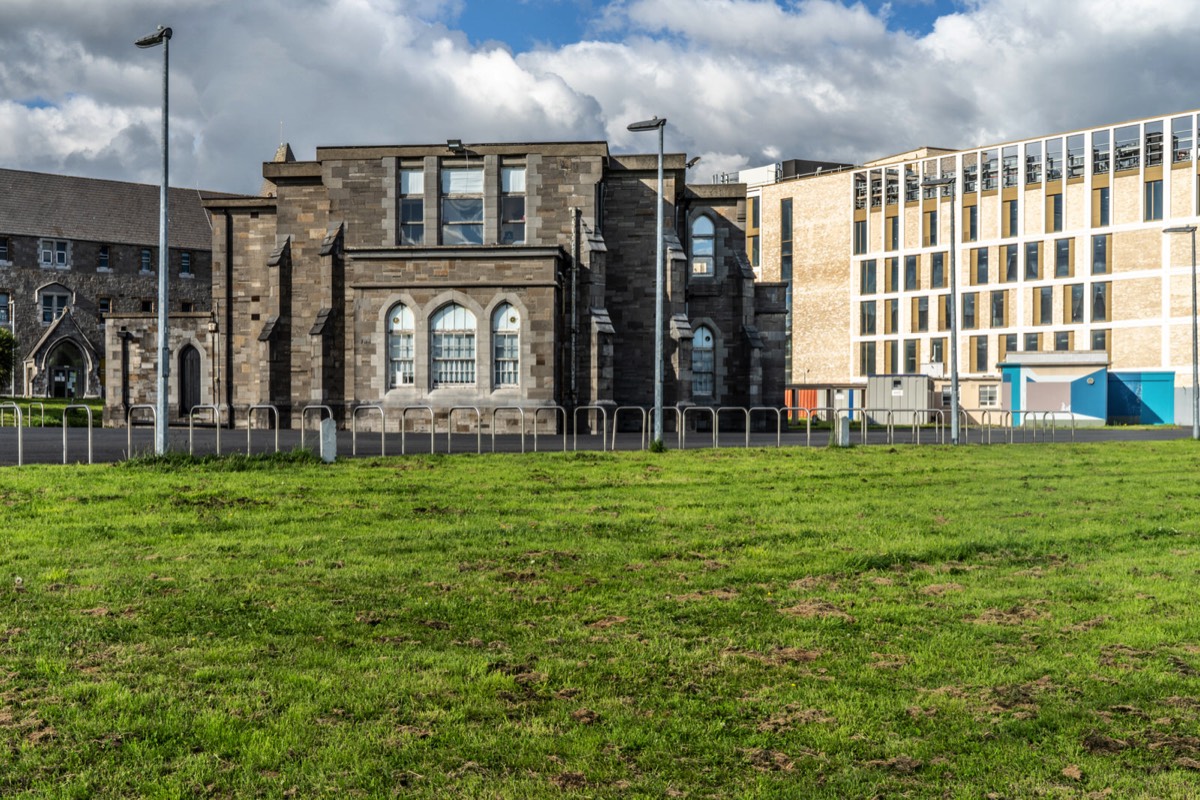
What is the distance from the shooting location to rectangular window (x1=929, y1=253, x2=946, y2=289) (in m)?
75.5

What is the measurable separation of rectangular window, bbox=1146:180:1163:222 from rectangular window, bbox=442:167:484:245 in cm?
4676

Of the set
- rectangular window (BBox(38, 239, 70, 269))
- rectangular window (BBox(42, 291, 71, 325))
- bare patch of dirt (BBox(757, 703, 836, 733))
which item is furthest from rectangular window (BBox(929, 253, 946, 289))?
bare patch of dirt (BBox(757, 703, 836, 733))

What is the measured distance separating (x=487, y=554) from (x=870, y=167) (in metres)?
73.8

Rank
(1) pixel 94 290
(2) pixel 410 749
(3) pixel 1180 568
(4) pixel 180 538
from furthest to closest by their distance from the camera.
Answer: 1. (1) pixel 94 290
2. (4) pixel 180 538
3. (3) pixel 1180 568
4. (2) pixel 410 749

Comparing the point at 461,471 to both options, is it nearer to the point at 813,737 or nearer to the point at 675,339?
the point at 813,737

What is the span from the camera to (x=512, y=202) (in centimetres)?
3753

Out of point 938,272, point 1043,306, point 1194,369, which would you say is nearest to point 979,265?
point 938,272

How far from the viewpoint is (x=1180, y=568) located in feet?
32.3

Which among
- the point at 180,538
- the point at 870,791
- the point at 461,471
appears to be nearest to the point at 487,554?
the point at 180,538

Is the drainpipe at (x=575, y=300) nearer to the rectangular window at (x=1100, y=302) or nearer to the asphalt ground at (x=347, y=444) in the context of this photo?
the asphalt ground at (x=347, y=444)

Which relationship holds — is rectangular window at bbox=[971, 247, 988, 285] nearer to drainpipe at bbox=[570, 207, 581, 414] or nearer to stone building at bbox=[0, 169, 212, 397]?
drainpipe at bbox=[570, 207, 581, 414]

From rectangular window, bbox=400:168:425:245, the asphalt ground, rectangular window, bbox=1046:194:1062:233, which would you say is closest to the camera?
the asphalt ground

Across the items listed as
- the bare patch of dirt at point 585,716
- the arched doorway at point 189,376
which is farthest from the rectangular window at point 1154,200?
the bare patch of dirt at point 585,716

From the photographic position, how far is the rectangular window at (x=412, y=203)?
3728 centimetres
